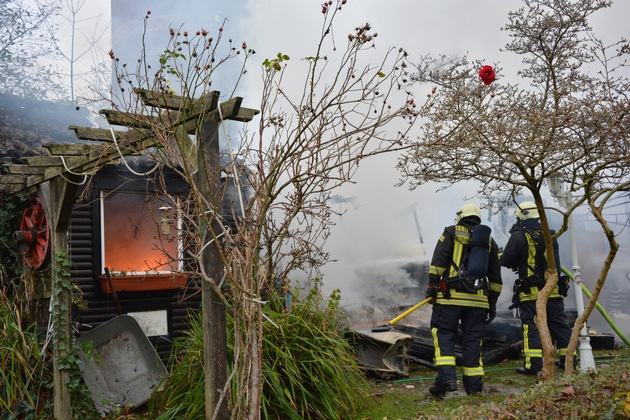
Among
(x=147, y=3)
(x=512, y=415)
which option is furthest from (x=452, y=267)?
(x=147, y=3)

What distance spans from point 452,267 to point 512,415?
3114mm

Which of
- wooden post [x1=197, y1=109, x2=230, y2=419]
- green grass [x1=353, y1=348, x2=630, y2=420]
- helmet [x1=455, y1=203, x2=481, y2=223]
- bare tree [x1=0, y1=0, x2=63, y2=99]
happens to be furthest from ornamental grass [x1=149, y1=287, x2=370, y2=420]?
bare tree [x1=0, y1=0, x2=63, y2=99]

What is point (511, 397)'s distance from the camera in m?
4.50

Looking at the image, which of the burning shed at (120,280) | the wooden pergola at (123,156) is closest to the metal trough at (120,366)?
the wooden pergola at (123,156)

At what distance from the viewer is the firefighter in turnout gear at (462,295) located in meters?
6.37

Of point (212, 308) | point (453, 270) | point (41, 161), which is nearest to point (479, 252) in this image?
point (453, 270)

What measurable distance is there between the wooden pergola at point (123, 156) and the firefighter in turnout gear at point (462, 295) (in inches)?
105

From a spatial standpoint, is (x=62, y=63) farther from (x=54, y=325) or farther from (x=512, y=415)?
(x=512, y=415)

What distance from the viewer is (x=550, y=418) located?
11.4 ft

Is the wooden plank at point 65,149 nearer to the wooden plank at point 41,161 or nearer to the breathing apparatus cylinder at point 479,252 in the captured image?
the wooden plank at point 41,161

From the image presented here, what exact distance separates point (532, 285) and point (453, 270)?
1548 mm

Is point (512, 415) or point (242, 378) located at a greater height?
point (242, 378)

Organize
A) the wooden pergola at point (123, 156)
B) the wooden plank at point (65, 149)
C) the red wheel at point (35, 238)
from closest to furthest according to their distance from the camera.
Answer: the wooden pergola at point (123, 156) → the wooden plank at point (65, 149) → the red wheel at point (35, 238)

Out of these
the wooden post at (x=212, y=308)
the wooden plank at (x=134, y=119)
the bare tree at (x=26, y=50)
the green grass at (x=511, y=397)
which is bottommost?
the green grass at (x=511, y=397)
